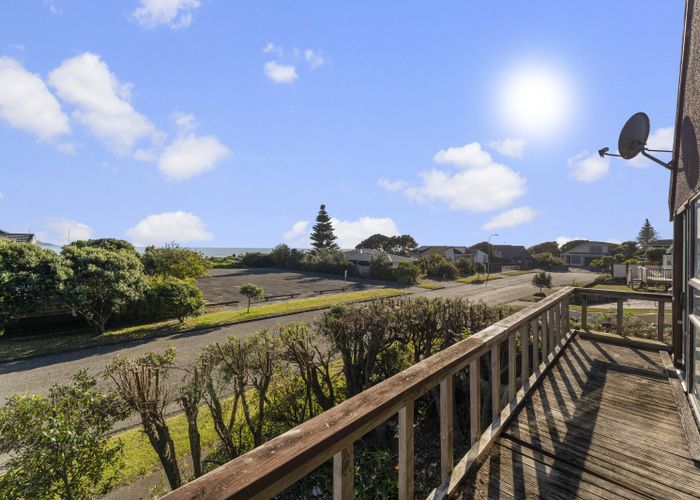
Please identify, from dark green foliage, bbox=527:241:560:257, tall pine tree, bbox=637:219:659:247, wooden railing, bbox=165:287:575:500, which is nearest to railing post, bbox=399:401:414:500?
wooden railing, bbox=165:287:575:500

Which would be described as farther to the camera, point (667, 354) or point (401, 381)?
point (667, 354)

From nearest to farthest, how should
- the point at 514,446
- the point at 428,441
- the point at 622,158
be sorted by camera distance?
the point at 514,446 → the point at 622,158 → the point at 428,441

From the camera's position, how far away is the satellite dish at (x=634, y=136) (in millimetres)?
4297

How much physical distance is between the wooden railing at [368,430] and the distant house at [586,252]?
6437 cm

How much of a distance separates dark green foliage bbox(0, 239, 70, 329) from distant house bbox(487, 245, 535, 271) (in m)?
49.9

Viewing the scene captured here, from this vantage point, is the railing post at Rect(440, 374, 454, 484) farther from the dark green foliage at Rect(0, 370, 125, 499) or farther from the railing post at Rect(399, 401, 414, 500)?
the dark green foliage at Rect(0, 370, 125, 499)

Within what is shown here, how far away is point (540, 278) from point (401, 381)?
79.8 ft

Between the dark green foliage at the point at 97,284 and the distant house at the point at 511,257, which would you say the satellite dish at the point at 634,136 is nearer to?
the dark green foliage at the point at 97,284

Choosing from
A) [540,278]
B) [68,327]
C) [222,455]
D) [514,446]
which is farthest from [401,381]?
[540,278]

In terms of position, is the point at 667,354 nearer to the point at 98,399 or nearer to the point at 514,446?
the point at 514,446

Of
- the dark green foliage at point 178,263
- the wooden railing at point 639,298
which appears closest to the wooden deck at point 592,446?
the wooden railing at point 639,298

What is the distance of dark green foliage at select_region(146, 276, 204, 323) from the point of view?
14.4m

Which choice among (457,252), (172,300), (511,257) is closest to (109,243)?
(172,300)

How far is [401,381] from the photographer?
159 cm
